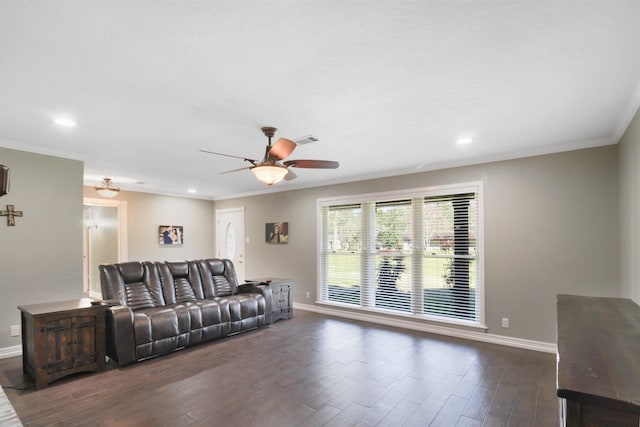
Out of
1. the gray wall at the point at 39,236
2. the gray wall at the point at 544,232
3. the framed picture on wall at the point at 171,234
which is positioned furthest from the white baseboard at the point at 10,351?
the gray wall at the point at 544,232

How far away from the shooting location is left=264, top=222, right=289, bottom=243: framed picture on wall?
6.94 m

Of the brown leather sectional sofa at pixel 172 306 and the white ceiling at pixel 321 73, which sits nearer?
the white ceiling at pixel 321 73

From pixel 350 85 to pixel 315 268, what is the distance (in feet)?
14.8

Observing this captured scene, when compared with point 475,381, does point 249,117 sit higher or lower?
higher

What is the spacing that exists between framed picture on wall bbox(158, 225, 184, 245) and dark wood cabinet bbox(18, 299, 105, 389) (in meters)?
4.08

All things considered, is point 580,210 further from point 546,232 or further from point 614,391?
point 614,391

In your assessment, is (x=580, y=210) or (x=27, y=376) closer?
(x=27, y=376)

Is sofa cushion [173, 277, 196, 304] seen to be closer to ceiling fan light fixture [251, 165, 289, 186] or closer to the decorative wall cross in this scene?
the decorative wall cross

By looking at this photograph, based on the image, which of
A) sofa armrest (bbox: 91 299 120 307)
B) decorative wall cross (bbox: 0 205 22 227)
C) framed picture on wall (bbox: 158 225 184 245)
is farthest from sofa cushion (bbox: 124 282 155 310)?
framed picture on wall (bbox: 158 225 184 245)

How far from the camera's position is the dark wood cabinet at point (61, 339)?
3061 millimetres

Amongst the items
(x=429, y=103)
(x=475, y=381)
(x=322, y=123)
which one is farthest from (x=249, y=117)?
(x=475, y=381)

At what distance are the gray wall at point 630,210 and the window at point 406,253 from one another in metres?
1.49

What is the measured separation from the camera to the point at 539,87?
7.91 feet

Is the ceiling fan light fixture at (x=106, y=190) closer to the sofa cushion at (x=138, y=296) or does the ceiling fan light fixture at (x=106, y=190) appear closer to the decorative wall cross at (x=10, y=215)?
the decorative wall cross at (x=10, y=215)
